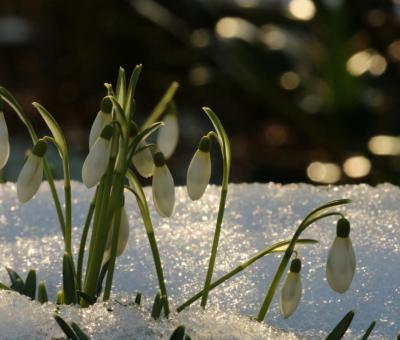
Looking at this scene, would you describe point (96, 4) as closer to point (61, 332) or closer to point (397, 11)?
point (397, 11)

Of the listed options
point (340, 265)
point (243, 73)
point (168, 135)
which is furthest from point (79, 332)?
point (243, 73)

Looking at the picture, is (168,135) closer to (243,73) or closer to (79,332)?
(79,332)

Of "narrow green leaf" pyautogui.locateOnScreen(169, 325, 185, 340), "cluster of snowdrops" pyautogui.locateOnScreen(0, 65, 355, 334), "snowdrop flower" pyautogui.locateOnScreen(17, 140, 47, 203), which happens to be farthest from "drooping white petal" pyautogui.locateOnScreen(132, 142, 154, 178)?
"narrow green leaf" pyautogui.locateOnScreen(169, 325, 185, 340)

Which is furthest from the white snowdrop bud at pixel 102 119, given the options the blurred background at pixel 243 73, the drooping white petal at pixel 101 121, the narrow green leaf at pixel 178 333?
the blurred background at pixel 243 73

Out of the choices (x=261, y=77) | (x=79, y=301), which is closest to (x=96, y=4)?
(x=261, y=77)

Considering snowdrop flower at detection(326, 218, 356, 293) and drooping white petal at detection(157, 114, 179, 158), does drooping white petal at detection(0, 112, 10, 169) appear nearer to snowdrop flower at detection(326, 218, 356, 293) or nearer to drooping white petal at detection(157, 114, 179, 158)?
drooping white petal at detection(157, 114, 179, 158)

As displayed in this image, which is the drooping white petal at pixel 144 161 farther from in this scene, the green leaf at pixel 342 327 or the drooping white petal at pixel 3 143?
the green leaf at pixel 342 327
